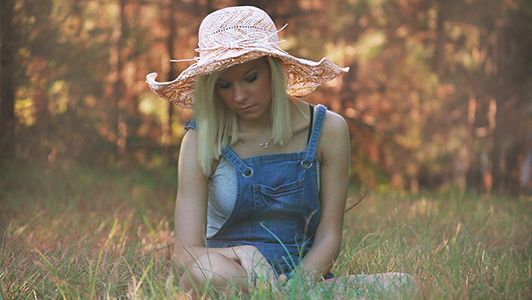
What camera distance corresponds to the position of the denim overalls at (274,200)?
2.74 meters

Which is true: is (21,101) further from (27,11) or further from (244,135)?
(244,135)

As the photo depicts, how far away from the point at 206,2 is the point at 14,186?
2.97 meters

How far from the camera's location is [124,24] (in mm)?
8711

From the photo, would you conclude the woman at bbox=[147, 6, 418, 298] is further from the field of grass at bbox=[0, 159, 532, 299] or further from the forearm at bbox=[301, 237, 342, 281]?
the field of grass at bbox=[0, 159, 532, 299]

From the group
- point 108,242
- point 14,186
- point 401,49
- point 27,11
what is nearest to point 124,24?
point 27,11

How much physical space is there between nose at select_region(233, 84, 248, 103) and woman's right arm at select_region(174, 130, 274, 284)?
0.93ft

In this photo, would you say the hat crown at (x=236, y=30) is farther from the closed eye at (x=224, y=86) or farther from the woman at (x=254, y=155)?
the closed eye at (x=224, y=86)

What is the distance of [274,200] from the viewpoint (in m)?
2.76

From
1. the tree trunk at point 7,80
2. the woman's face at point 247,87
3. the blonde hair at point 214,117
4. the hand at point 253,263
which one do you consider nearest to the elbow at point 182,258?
the hand at point 253,263

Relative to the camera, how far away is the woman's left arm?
276 cm

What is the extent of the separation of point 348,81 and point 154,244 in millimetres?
6686

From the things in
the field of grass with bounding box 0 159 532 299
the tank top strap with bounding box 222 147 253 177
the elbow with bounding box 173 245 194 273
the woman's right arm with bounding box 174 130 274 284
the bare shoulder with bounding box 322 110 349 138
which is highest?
the bare shoulder with bounding box 322 110 349 138

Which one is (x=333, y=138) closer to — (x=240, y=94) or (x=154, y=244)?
(x=240, y=94)

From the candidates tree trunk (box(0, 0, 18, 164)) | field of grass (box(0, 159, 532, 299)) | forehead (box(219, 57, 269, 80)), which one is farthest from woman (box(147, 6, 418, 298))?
tree trunk (box(0, 0, 18, 164))
